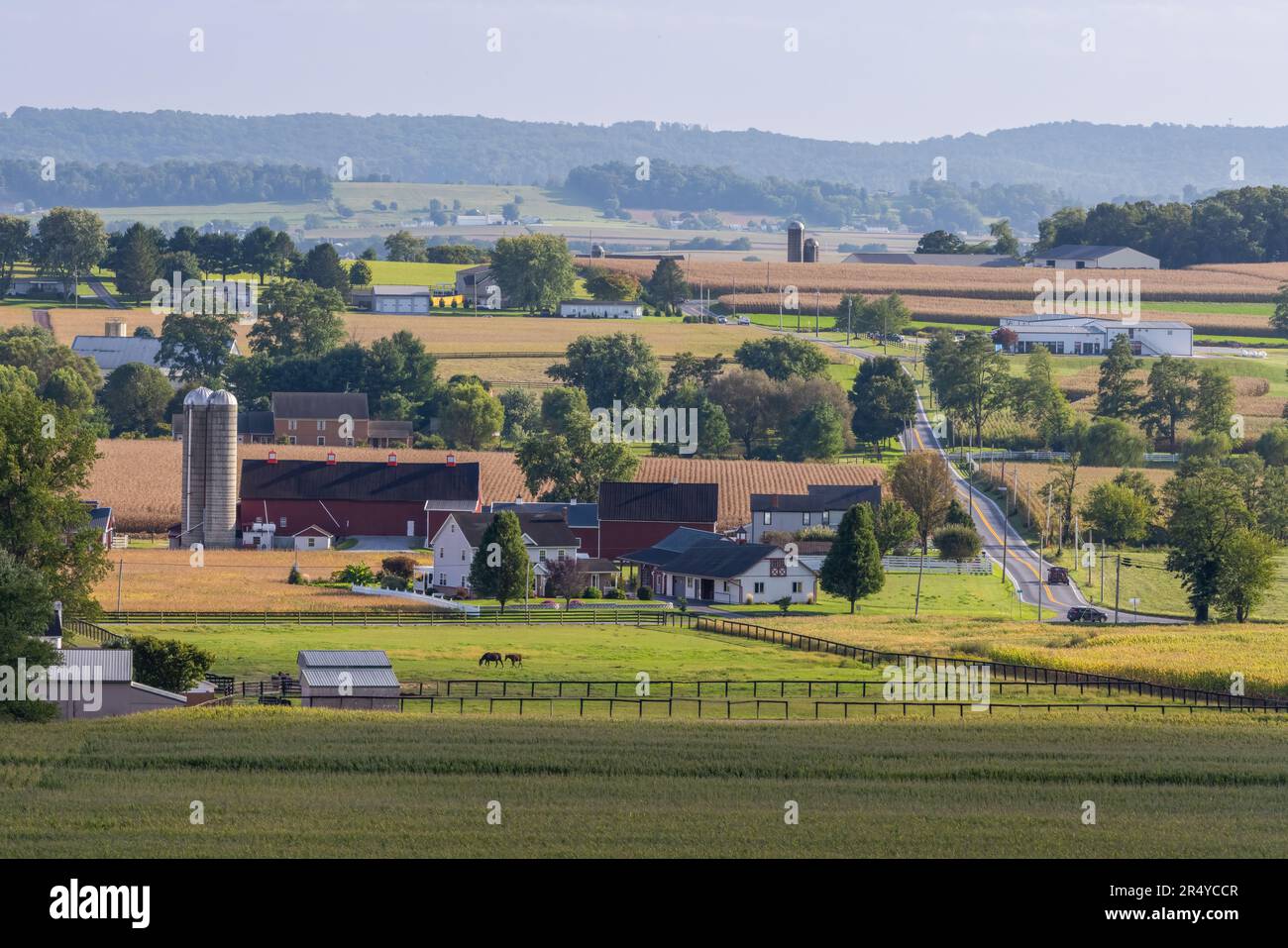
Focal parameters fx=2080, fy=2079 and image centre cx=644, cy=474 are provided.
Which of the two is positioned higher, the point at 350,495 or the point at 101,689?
the point at 350,495

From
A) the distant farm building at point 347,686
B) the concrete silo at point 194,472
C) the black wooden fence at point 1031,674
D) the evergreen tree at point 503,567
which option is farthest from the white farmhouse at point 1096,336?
the distant farm building at point 347,686

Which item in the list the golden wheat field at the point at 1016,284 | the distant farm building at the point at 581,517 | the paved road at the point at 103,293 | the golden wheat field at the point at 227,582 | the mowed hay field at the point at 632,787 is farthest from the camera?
the golden wheat field at the point at 1016,284

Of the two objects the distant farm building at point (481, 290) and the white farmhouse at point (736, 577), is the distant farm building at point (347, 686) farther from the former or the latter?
the distant farm building at point (481, 290)

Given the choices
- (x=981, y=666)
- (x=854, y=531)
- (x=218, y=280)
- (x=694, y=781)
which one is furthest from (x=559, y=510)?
(x=218, y=280)

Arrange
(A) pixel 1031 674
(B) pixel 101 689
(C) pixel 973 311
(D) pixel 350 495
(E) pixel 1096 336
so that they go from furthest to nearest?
(C) pixel 973 311, (E) pixel 1096 336, (D) pixel 350 495, (A) pixel 1031 674, (B) pixel 101 689

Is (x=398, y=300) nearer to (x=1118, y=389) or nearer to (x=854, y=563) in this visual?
(x=1118, y=389)

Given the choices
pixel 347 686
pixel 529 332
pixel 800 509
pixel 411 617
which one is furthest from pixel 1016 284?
pixel 347 686
